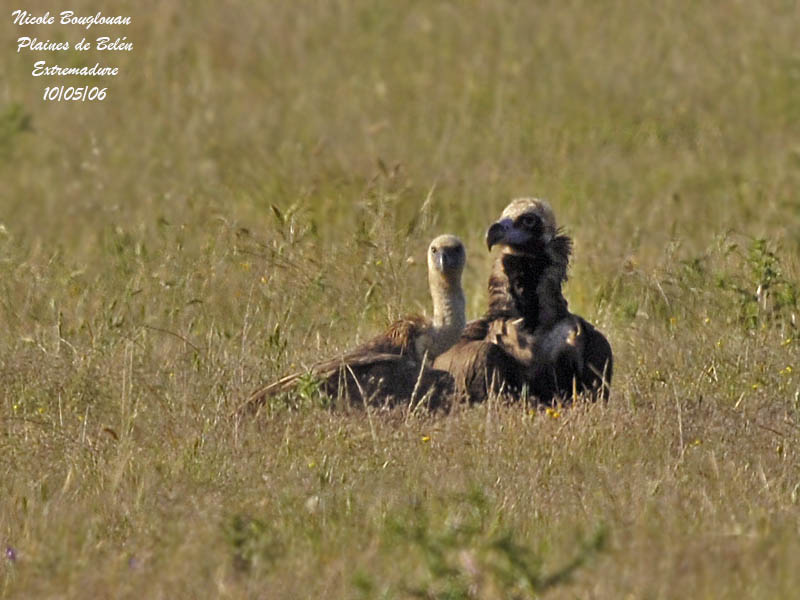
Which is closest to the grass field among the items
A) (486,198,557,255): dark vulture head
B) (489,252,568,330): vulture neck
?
(489,252,568,330): vulture neck

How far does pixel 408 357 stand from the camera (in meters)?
8.51

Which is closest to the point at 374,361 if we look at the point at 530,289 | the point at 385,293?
the point at 530,289

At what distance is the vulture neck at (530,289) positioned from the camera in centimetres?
851

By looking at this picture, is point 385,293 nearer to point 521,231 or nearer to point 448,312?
point 448,312

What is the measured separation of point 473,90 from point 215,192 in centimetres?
383

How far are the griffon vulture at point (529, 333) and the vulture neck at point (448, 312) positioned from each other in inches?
5.3

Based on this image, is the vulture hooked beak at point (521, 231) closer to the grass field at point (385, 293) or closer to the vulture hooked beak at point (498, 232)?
the vulture hooked beak at point (498, 232)

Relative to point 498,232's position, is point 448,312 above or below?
below

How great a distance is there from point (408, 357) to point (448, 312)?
1.64 feet

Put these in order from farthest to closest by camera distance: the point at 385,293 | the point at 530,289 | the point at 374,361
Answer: the point at 385,293 → the point at 530,289 → the point at 374,361

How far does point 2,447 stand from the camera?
718 cm

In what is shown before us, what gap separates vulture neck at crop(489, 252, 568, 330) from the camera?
851 centimetres

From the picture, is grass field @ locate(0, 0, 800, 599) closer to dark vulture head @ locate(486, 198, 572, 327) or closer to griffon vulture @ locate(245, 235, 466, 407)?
griffon vulture @ locate(245, 235, 466, 407)

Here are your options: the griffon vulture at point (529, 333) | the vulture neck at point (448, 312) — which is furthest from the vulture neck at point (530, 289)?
the vulture neck at point (448, 312)
